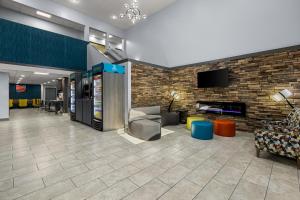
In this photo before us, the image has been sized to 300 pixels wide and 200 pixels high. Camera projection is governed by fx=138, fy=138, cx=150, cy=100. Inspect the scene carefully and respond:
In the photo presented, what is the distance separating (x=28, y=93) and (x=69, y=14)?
13.7 meters

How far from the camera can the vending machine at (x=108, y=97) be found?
4855 mm

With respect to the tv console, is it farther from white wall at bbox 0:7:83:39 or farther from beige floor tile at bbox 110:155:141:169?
white wall at bbox 0:7:83:39

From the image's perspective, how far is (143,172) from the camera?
7.58 ft

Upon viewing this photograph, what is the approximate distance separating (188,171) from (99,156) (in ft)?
5.98

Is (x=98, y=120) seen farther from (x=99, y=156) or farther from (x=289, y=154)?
(x=289, y=154)

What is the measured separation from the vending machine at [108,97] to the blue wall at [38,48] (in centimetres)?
317

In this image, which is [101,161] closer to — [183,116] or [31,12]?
[183,116]

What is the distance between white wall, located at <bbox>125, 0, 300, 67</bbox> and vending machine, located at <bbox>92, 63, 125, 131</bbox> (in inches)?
135

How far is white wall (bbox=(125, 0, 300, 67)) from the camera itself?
4410mm

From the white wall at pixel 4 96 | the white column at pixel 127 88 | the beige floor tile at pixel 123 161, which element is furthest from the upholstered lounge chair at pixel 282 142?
the white wall at pixel 4 96

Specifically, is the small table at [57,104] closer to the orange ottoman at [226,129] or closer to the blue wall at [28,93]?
the blue wall at [28,93]

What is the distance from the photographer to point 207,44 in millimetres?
6027

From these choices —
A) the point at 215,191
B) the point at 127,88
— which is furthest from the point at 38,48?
the point at 215,191

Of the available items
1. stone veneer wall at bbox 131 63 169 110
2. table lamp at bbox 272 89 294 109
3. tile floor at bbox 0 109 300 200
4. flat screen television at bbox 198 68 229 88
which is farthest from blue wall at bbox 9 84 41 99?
table lamp at bbox 272 89 294 109
